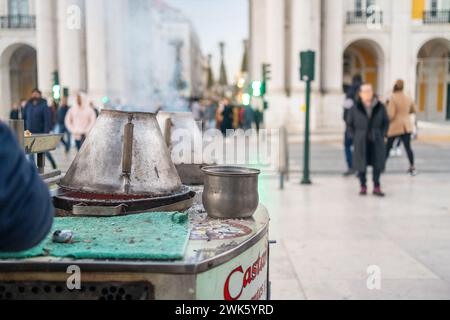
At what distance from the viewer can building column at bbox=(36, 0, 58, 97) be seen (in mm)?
3795

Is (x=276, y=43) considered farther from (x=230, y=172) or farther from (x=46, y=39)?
(x=230, y=172)

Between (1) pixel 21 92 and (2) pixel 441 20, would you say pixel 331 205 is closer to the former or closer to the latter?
(1) pixel 21 92

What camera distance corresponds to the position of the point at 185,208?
2688 millimetres

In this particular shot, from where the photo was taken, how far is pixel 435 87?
43.5 meters

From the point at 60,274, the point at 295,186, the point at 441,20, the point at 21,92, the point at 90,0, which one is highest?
the point at 441,20

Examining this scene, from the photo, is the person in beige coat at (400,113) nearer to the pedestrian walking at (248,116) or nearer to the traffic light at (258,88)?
the traffic light at (258,88)

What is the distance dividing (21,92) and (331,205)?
182 inches

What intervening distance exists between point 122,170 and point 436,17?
37.8m

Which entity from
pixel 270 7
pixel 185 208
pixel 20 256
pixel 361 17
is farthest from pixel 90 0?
pixel 361 17

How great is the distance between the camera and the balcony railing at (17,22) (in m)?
3.23

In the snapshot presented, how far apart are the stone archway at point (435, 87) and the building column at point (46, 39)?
135 ft

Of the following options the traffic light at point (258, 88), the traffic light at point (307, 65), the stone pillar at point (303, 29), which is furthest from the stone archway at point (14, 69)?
the stone pillar at point (303, 29)

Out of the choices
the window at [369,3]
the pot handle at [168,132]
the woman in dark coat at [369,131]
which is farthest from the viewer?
the window at [369,3]

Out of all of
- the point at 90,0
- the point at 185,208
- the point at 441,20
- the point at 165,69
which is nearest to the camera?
the point at 185,208
